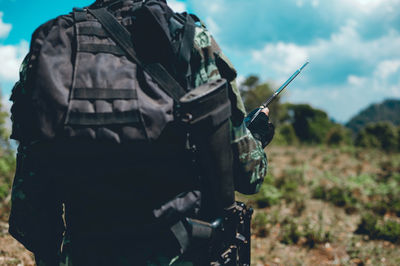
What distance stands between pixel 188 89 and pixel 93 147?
45 cm

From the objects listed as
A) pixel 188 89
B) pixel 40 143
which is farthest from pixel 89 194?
pixel 188 89

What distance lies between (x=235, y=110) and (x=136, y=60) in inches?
19.1

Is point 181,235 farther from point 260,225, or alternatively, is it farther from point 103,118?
point 260,225

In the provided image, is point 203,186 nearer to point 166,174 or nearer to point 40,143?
point 166,174

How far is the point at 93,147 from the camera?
48.2 inches

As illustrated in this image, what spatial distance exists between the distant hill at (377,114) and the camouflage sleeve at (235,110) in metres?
137

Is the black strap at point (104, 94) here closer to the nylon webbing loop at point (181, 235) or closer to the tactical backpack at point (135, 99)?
the tactical backpack at point (135, 99)

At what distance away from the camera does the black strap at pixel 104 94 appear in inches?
48.3

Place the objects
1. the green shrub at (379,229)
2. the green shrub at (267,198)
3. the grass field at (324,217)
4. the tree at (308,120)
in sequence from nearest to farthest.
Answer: the grass field at (324,217) < the green shrub at (379,229) < the green shrub at (267,198) < the tree at (308,120)

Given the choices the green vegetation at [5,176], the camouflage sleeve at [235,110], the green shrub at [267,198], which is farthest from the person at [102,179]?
the green shrub at [267,198]

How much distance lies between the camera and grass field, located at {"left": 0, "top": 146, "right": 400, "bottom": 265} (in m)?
4.42

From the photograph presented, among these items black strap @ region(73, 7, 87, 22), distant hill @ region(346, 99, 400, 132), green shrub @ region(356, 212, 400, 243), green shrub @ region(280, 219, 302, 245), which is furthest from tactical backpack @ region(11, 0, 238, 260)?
distant hill @ region(346, 99, 400, 132)

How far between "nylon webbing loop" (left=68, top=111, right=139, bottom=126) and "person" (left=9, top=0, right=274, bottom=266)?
79 millimetres

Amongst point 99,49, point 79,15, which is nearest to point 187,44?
point 99,49
